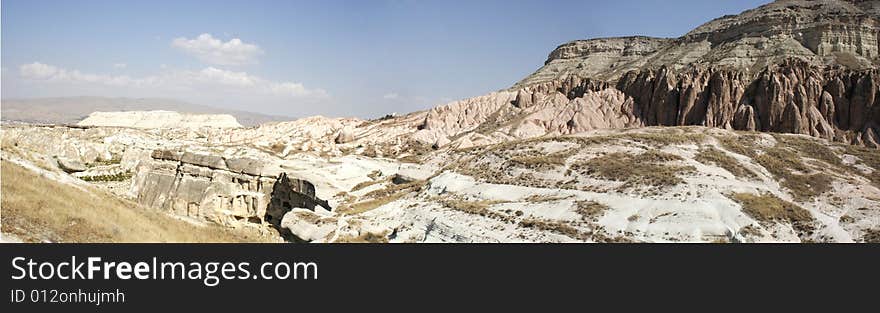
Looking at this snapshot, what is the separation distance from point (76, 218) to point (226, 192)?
24443mm

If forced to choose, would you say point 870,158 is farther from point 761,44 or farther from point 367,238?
point 761,44

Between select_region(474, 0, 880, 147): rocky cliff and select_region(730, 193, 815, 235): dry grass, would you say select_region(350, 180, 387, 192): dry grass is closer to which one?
select_region(730, 193, 815, 235): dry grass

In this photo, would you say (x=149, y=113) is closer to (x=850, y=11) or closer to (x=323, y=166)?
(x=323, y=166)

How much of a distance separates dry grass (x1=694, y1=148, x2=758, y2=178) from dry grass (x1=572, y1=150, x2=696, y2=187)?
1847 millimetres

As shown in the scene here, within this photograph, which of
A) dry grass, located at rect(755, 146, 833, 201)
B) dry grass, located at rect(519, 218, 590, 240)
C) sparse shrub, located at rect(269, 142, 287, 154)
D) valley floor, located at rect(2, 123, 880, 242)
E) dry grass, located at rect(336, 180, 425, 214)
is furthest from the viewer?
sparse shrub, located at rect(269, 142, 287, 154)

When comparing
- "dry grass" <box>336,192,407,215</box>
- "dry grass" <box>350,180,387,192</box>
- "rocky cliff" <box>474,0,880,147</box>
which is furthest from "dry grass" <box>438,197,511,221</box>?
"rocky cliff" <box>474,0,880,147</box>

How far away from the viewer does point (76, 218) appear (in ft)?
41.7

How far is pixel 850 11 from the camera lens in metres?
85.1

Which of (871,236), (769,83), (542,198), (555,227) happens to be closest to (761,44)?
(769,83)

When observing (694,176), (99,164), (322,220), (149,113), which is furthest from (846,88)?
(149,113)

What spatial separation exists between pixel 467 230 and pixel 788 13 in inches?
3586

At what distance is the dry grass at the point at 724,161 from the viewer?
26.0 metres

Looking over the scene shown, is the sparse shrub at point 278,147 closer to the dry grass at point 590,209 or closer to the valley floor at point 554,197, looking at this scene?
the valley floor at point 554,197

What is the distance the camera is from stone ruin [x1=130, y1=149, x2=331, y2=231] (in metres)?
35.7
